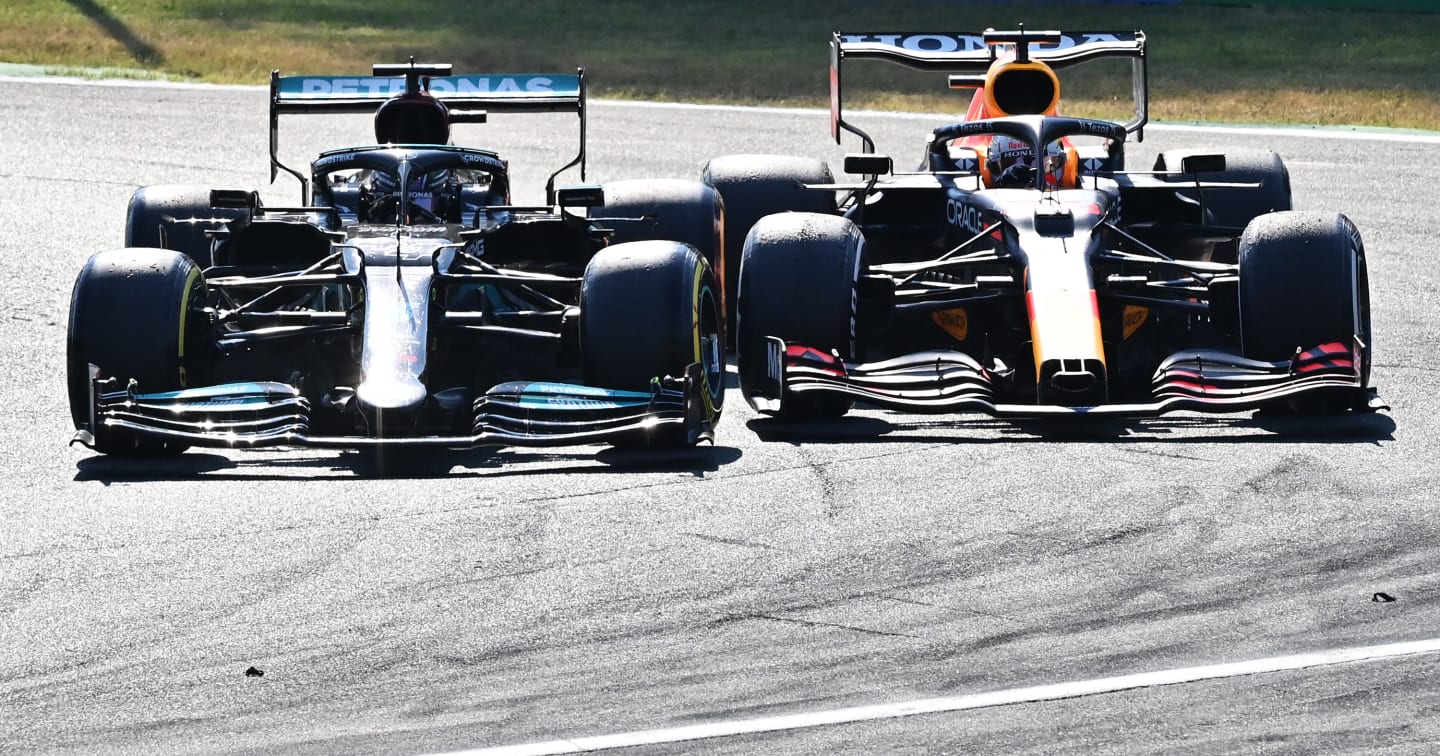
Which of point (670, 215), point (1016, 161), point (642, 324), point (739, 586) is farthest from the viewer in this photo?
point (670, 215)

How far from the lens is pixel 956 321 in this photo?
12320mm

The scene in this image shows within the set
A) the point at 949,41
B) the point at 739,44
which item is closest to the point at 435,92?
the point at 949,41

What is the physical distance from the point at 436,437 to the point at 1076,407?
10.0 ft

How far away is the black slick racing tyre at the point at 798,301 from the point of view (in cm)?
1131

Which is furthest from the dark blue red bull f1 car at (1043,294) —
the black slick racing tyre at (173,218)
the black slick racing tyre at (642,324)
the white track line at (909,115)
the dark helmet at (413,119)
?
the white track line at (909,115)

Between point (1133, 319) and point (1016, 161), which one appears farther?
point (1016, 161)

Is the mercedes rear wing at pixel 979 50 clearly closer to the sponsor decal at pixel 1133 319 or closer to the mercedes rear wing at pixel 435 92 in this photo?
the mercedes rear wing at pixel 435 92

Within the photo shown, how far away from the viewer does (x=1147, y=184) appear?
1323cm

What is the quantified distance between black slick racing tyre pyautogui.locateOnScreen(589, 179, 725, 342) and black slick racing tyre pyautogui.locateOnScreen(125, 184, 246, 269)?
2.33 metres

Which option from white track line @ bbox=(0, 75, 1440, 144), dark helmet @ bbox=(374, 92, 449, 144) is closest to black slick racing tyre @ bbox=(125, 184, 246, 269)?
dark helmet @ bbox=(374, 92, 449, 144)

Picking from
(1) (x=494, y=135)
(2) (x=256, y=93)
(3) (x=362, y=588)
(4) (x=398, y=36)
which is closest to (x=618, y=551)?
(3) (x=362, y=588)

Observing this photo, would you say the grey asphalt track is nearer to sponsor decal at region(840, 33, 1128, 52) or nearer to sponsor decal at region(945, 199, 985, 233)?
sponsor decal at region(945, 199, 985, 233)

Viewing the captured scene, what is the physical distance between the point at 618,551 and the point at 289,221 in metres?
4.15

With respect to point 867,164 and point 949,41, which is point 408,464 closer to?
point 867,164
